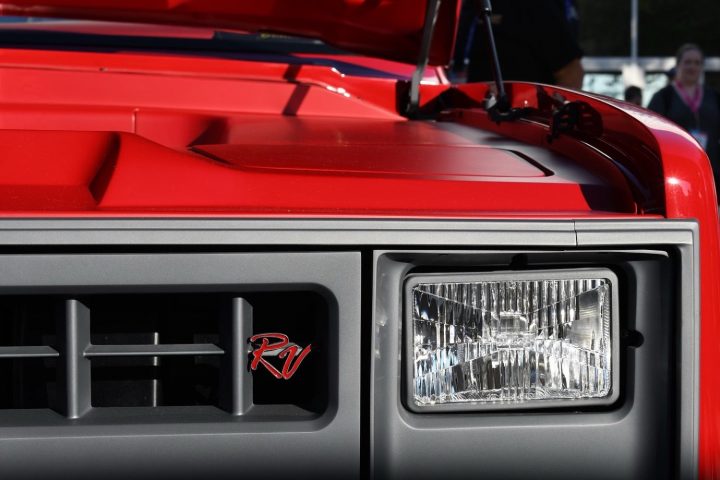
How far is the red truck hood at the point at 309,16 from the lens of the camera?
86.8 inches

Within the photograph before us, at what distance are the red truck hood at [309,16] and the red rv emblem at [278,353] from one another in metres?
1.12

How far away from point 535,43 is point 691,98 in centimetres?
376

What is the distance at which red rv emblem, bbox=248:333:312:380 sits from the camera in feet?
4.30

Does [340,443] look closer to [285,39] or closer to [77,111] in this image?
[77,111]

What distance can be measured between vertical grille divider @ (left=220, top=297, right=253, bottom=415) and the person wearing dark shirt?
9.02ft

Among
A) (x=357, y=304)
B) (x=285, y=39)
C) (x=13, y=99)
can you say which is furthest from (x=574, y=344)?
(x=285, y=39)

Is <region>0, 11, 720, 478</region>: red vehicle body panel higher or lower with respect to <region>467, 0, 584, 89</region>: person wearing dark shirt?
lower

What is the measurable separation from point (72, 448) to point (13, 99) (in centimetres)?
98

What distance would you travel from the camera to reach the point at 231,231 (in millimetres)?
1240

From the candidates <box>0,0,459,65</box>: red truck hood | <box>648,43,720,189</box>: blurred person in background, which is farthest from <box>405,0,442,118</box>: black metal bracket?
<box>648,43,720,189</box>: blurred person in background

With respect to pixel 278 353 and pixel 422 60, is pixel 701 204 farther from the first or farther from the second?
pixel 422 60

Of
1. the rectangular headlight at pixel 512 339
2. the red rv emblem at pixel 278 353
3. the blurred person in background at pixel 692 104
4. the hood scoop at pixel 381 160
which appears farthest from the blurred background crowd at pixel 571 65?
the red rv emblem at pixel 278 353

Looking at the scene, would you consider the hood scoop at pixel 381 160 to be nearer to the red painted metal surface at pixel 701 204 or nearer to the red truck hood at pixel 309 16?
the red painted metal surface at pixel 701 204

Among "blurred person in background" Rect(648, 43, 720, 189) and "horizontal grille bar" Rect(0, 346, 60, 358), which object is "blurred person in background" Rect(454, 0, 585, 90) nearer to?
"horizontal grille bar" Rect(0, 346, 60, 358)
